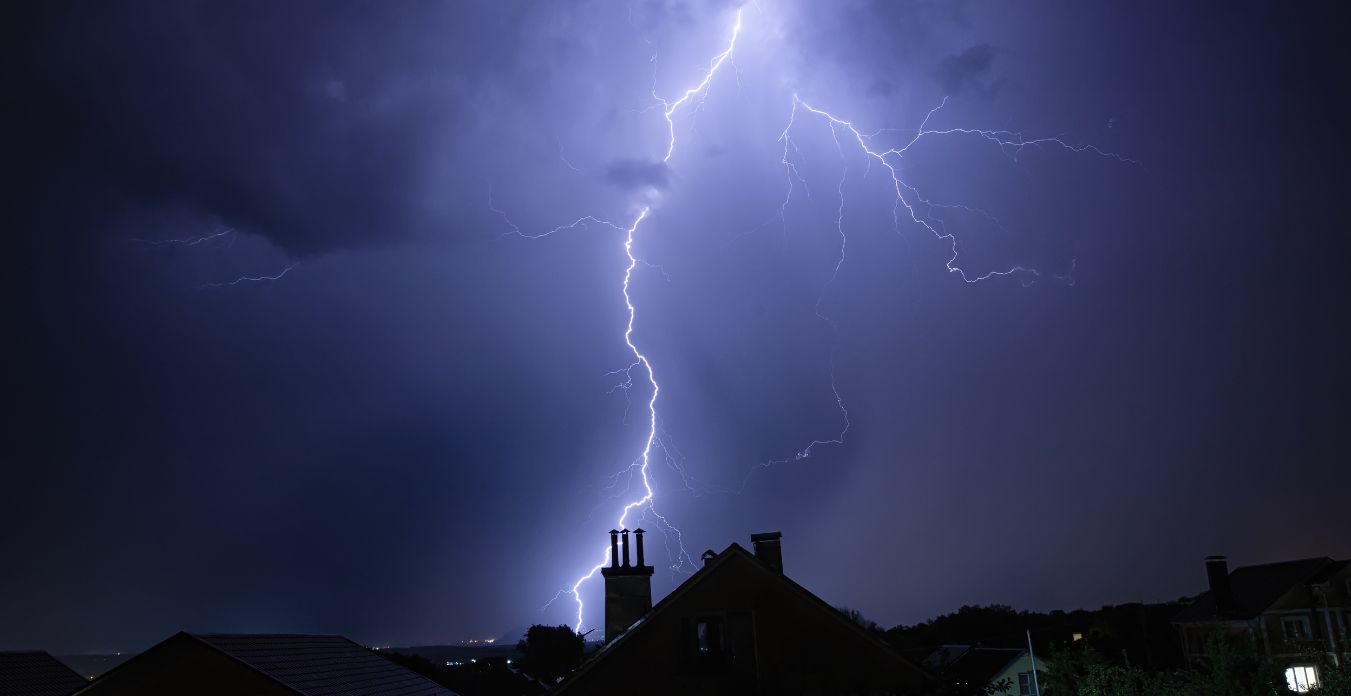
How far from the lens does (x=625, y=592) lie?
674 inches

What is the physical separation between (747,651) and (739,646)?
17cm

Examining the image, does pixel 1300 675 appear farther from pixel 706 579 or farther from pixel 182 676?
pixel 182 676

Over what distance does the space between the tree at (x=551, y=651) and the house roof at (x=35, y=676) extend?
37029mm

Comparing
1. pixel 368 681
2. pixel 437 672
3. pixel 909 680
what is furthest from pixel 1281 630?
pixel 437 672

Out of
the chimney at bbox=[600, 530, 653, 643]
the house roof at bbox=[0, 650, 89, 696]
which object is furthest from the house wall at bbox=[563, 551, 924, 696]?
the house roof at bbox=[0, 650, 89, 696]

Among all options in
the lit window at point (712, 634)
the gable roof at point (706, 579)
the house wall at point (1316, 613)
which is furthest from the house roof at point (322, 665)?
the house wall at point (1316, 613)

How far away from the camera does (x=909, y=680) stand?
14.0 m

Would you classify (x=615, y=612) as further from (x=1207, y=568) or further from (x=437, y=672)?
(x=437, y=672)

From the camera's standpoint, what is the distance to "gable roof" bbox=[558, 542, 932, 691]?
1402 centimetres

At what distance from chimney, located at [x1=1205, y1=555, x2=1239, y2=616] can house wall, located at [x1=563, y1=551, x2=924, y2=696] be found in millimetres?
27514

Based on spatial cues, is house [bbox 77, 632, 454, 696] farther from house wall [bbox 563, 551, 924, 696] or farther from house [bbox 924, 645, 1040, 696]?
house [bbox 924, 645, 1040, 696]

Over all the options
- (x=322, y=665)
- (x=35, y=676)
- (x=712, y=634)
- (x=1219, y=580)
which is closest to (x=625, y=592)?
(x=712, y=634)

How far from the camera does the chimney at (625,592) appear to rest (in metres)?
17.1

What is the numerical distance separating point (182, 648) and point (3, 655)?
1326 centimetres
